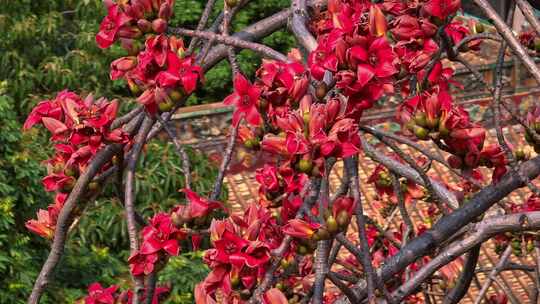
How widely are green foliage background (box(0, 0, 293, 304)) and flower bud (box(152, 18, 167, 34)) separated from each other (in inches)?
33.0

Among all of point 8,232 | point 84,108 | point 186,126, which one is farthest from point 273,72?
point 186,126

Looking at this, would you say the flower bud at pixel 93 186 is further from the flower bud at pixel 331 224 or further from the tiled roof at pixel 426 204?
the tiled roof at pixel 426 204

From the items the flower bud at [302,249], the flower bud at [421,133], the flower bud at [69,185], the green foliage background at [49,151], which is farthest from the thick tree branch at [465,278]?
the green foliage background at [49,151]

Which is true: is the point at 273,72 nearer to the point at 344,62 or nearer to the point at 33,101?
the point at 344,62

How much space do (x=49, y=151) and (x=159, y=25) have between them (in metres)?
3.81

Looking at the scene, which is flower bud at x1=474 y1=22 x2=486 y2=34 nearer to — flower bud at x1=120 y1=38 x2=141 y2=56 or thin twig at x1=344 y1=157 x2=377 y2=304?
flower bud at x1=120 y1=38 x2=141 y2=56

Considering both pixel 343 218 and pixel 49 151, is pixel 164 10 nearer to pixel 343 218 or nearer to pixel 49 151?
pixel 343 218

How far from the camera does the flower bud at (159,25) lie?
191 centimetres

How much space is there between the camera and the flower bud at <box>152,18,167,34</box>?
1.91 m

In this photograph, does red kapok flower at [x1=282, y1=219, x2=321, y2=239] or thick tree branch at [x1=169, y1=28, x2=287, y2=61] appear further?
thick tree branch at [x1=169, y1=28, x2=287, y2=61]

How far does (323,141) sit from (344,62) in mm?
180

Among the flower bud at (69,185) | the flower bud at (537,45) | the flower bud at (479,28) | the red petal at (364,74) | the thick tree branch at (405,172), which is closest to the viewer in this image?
the red petal at (364,74)

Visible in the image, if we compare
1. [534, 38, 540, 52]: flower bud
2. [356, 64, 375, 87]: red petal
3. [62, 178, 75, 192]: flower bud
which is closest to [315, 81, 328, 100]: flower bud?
[356, 64, 375, 87]: red petal

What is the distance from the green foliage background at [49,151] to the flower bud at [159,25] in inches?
33.0
